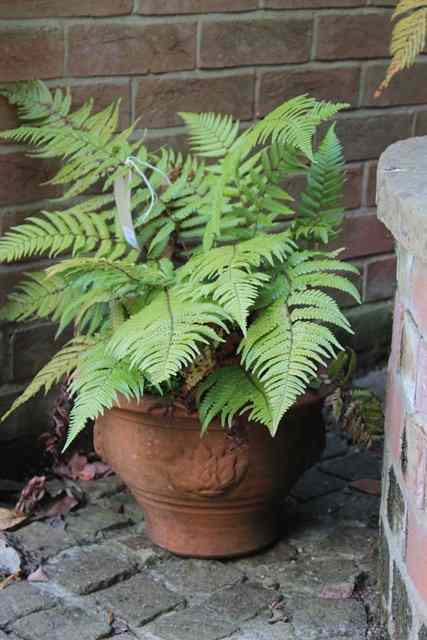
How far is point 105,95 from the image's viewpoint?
3.46 m

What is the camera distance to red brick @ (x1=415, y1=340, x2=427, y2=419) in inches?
91.1

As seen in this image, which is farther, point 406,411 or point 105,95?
point 105,95

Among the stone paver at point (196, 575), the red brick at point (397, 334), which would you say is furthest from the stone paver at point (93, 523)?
the red brick at point (397, 334)

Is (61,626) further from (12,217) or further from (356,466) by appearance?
(356,466)

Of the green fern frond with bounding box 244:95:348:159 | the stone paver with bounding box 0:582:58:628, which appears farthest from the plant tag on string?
the stone paver with bounding box 0:582:58:628

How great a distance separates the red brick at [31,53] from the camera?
3.21 meters

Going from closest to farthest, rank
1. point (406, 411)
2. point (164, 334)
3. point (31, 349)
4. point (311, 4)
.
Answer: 1. point (406, 411)
2. point (164, 334)
3. point (31, 349)
4. point (311, 4)

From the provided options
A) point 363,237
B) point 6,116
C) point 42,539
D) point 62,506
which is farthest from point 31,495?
point 363,237

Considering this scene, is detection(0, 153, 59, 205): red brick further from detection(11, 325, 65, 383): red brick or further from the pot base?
the pot base

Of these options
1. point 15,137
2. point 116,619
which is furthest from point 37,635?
point 15,137

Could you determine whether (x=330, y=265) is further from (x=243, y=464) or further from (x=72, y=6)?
(x=72, y=6)

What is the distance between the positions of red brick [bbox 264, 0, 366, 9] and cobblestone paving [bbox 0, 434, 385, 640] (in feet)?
5.25

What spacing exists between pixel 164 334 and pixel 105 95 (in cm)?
111

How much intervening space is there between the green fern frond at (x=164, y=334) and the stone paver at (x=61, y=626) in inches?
23.9
